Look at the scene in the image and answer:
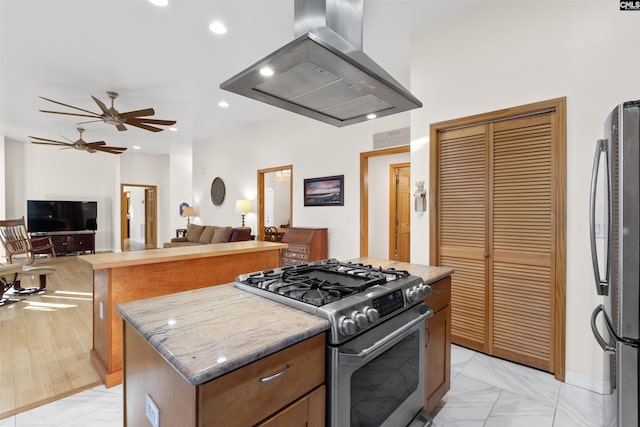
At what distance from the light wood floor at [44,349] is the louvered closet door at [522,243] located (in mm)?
3132

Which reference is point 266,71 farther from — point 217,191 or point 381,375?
point 217,191

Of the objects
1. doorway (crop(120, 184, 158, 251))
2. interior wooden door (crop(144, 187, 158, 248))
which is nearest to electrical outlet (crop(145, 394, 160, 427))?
doorway (crop(120, 184, 158, 251))

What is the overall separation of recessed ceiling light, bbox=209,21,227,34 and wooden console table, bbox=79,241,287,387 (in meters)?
2.06

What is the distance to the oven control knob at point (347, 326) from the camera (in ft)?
3.51

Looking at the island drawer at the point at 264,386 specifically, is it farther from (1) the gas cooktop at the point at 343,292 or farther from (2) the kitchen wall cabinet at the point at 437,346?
(2) the kitchen wall cabinet at the point at 437,346

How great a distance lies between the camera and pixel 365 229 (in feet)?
14.8

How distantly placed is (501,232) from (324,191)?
2869 mm

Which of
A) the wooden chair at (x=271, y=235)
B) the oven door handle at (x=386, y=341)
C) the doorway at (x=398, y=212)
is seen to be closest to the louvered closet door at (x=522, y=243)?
the oven door handle at (x=386, y=341)

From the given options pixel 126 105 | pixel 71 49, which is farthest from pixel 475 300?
pixel 126 105

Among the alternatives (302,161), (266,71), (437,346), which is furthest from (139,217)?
(437,346)

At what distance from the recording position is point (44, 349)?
2699 millimetres

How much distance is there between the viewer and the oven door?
1.09 m

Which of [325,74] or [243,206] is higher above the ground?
[325,74]

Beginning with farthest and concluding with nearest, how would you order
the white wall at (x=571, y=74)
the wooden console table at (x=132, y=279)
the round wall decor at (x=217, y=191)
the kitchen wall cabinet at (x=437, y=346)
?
the round wall decor at (x=217, y=191) < the wooden console table at (x=132, y=279) < the white wall at (x=571, y=74) < the kitchen wall cabinet at (x=437, y=346)
